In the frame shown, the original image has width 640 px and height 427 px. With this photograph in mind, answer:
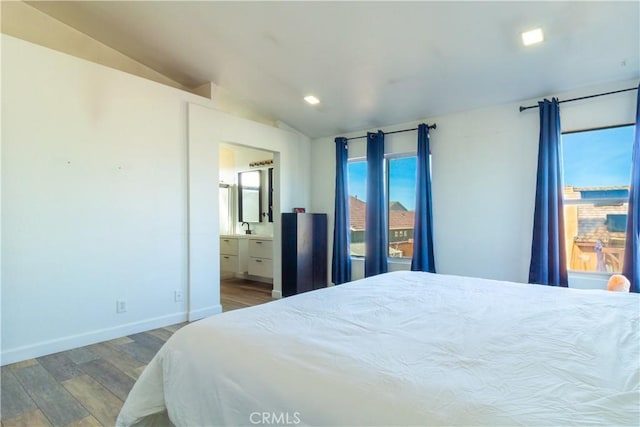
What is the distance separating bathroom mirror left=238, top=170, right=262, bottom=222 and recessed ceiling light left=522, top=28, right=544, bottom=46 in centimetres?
448

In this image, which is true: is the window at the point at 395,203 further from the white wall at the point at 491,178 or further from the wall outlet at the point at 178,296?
the wall outlet at the point at 178,296

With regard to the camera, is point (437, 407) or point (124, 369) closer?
point (437, 407)

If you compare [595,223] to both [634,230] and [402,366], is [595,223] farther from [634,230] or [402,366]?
[402,366]

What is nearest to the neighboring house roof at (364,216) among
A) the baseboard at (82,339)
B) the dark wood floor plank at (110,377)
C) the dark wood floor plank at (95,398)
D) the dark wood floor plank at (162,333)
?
the baseboard at (82,339)

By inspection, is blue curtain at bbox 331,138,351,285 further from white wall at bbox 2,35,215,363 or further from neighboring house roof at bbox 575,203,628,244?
neighboring house roof at bbox 575,203,628,244

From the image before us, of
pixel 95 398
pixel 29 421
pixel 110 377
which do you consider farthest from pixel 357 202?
pixel 29 421

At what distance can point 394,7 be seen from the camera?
103 inches

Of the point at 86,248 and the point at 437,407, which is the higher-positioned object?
the point at 86,248

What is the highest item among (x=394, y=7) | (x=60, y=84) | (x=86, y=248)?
(x=394, y=7)

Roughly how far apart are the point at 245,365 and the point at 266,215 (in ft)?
16.8

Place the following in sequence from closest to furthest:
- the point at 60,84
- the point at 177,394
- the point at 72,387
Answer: the point at 177,394, the point at 72,387, the point at 60,84

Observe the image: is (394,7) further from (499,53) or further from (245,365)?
(245,365)

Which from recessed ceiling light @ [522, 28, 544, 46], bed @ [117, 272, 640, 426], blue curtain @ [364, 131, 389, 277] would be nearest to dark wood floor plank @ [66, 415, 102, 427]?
bed @ [117, 272, 640, 426]

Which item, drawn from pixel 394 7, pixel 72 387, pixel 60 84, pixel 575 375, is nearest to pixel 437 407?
pixel 575 375
